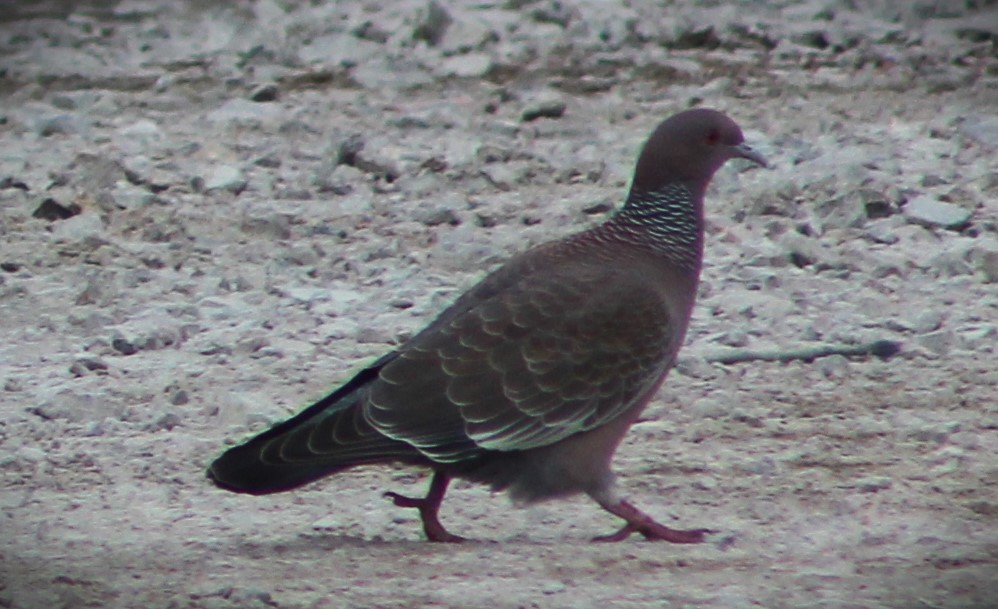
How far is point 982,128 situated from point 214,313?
13.3ft

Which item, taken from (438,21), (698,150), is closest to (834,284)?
(698,150)

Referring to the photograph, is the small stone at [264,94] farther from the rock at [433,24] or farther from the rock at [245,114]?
the rock at [433,24]

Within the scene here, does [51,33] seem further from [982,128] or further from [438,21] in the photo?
[982,128]

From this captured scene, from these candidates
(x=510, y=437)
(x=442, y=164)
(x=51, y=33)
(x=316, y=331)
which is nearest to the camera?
(x=510, y=437)

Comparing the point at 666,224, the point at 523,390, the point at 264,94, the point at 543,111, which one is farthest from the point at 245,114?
the point at 523,390

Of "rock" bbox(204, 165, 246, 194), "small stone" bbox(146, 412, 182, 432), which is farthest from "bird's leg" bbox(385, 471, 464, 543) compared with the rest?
"rock" bbox(204, 165, 246, 194)

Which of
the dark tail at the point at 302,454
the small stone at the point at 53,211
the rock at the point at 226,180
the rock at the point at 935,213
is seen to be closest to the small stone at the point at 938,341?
the rock at the point at 935,213

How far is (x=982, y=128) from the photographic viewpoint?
9945 millimetres

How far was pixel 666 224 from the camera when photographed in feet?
20.8

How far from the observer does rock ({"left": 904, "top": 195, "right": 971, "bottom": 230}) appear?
8.71 m

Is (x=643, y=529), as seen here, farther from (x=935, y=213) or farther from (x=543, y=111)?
(x=543, y=111)

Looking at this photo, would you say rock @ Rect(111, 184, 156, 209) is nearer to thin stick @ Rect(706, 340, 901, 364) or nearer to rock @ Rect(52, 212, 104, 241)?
rock @ Rect(52, 212, 104, 241)

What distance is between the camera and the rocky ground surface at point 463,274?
5527mm

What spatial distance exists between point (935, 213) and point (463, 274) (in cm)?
204
